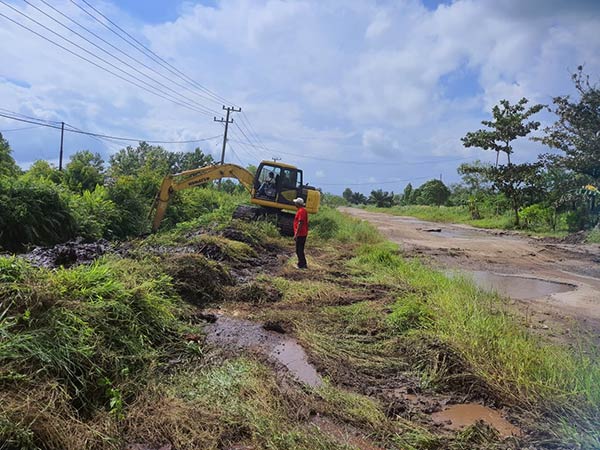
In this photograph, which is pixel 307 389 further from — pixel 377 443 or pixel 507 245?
pixel 507 245

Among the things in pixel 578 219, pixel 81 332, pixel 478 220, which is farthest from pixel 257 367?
pixel 478 220

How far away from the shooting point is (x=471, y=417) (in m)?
3.81

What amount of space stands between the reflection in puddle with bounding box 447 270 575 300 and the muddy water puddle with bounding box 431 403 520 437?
15.6 ft

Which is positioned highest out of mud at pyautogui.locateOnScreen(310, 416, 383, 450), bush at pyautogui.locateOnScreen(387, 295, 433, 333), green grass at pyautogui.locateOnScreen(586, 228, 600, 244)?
green grass at pyautogui.locateOnScreen(586, 228, 600, 244)

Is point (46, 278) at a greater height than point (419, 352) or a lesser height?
greater

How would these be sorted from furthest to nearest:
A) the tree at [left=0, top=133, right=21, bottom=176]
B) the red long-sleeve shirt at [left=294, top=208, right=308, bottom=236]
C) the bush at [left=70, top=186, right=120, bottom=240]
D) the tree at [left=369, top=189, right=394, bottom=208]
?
the tree at [left=369, top=189, right=394, bottom=208] < the tree at [left=0, top=133, right=21, bottom=176] < the bush at [left=70, top=186, right=120, bottom=240] < the red long-sleeve shirt at [left=294, top=208, right=308, bottom=236]

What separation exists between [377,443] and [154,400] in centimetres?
172

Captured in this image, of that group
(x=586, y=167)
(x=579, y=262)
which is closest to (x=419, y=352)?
(x=579, y=262)

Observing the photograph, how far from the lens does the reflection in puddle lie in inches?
348

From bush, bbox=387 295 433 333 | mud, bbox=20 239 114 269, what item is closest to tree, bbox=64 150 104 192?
mud, bbox=20 239 114 269

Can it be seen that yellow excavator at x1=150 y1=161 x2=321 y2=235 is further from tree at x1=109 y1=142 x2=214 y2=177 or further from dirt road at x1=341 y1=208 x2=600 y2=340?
tree at x1=109 y1=142 x2=214 y2=177

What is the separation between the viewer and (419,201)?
62625 mm

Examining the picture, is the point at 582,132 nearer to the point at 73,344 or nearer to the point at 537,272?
the point at 537,272

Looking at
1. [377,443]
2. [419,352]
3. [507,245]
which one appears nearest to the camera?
[377,443]
